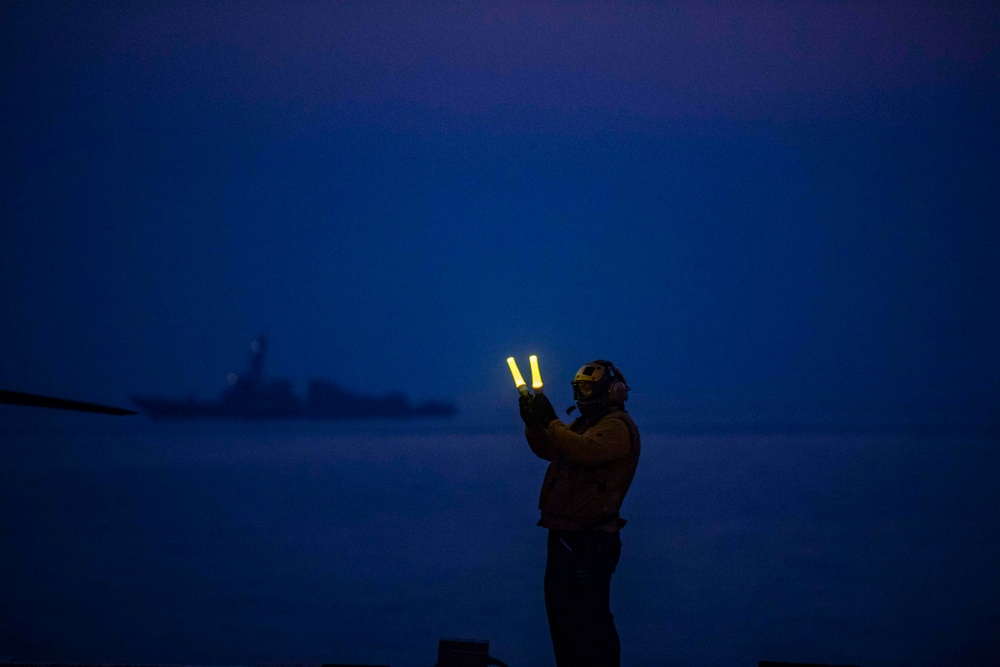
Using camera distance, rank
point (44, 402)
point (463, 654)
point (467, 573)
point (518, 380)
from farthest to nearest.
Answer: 1. point (467, 573)
2. point (518, 380)
3. point (463, 654)
4. point (44, 402)

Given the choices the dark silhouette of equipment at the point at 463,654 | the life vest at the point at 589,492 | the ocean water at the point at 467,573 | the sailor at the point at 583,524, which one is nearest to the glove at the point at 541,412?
the sailor at the point at 583,524

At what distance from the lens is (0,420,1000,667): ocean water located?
6.69m

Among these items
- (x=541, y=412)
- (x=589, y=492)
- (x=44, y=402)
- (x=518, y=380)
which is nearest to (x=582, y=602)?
(x=589, y=492)

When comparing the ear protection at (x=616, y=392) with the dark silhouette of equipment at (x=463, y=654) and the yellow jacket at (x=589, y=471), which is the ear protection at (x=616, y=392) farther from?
the dark silhouette of equipment at (x=463, y=654)

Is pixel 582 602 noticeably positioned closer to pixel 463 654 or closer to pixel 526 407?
pixel 463 654

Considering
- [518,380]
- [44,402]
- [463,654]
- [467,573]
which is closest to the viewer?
[44,402]

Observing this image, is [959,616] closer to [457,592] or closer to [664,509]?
[457,592]

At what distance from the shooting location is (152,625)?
7047mm

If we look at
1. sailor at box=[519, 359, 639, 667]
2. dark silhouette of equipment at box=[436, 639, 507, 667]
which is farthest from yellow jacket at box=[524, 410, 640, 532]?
dark silhouette of equipment at box=[436, 639, 507, 667]

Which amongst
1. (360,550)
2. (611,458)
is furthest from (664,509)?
(611,458)

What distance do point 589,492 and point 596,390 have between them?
38 centimetres

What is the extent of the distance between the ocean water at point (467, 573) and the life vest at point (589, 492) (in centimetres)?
300

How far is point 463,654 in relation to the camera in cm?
318

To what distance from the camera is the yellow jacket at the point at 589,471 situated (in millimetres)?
3141
